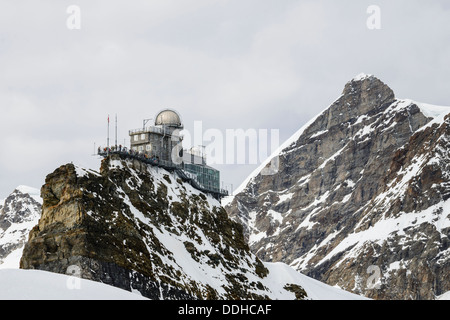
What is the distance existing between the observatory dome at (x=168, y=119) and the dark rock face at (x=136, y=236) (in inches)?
570

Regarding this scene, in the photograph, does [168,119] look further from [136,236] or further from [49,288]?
[49,288]

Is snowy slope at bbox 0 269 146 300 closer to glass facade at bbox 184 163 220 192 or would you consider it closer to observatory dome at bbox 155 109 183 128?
observatory dome at bbox 155 109 183 128

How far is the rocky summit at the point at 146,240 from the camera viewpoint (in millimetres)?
134625

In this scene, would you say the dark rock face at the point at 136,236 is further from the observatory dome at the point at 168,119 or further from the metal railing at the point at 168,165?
the observatory dome at the point at 168,119

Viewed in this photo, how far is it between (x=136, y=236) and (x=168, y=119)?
41.9 metres

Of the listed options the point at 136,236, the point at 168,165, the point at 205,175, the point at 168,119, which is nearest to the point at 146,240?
the point at 136,236

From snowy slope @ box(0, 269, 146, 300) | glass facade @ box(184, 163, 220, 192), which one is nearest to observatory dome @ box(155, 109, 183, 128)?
glass facade @ box(184, 163, 220, 192)

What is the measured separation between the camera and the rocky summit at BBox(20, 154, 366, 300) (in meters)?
135

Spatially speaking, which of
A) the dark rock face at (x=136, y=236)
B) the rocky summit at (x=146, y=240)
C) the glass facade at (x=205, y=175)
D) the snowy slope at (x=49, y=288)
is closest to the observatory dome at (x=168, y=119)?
the glass facade at (x=205, y=175)

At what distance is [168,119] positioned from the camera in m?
179

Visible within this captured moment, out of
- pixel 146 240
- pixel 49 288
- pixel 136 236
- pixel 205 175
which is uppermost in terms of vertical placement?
pixel 205 175
